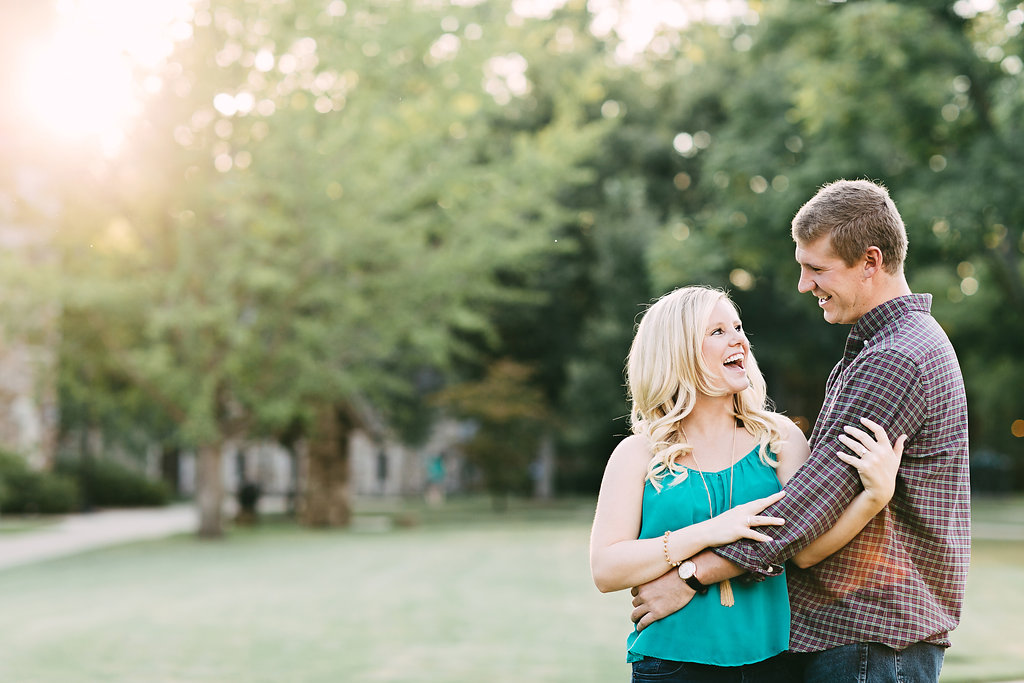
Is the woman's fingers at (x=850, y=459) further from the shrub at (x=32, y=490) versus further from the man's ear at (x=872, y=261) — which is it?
the shrub at (x=32, y=490)

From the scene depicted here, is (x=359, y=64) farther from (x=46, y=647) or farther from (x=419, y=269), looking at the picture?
(x=46, y=647)

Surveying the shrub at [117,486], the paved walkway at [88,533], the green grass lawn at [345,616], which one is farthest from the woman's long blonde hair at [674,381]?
the shrub at [117,486]

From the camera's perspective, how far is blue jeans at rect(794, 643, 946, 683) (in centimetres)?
272

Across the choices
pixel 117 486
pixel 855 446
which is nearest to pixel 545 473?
pixel 117 486

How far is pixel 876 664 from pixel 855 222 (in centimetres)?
109

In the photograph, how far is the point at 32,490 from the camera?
2842 centimetres

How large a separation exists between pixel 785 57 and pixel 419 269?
887 cm

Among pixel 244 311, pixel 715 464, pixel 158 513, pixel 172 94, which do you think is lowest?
pixel 158 513

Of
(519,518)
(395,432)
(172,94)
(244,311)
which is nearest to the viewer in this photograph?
(172,94)

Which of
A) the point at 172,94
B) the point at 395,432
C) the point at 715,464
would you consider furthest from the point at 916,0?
the point at 395,432

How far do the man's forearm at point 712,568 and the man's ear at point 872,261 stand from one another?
0.81 m

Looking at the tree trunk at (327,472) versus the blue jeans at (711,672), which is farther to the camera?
the tree trunk at (327,472)

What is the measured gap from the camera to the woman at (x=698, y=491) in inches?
110

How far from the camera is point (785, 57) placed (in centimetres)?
2319
